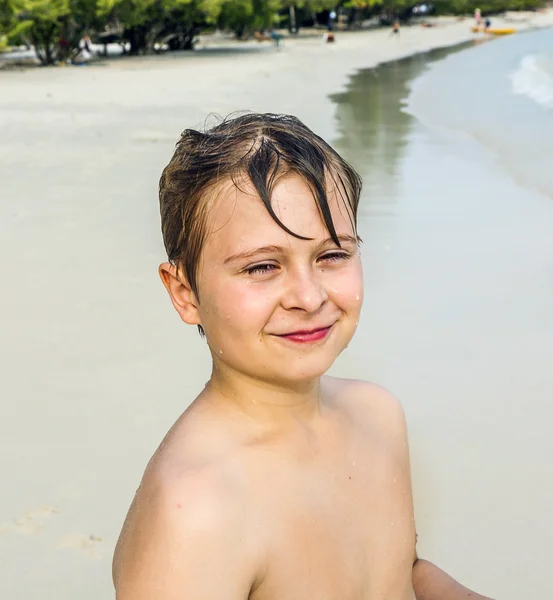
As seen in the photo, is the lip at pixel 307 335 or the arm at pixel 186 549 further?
the lip at pixel 307 335

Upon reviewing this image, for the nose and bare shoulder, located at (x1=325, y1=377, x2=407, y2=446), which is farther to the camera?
bare shoulder, located at (x1=325, y1=377, x2=407, y2=446)

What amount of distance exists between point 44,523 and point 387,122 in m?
10.2

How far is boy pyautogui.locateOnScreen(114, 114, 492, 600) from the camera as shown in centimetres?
145

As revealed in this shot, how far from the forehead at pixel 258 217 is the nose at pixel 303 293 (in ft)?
0.20

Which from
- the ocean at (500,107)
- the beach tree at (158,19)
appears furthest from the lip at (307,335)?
the beach tree at (158,19)

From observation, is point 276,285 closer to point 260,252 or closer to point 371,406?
point 260,252

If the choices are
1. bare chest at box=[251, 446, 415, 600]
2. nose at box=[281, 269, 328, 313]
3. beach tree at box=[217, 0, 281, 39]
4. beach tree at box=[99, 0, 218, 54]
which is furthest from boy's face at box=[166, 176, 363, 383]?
beach tree at box=[217, 0, 281, 39]

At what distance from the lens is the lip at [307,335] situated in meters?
1.57

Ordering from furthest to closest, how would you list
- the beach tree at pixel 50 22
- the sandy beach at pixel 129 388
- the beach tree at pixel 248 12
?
the beach tree at pixel 248 12 < the beach tree at pixel 50 22 < the sandy beach at pixel 129 388

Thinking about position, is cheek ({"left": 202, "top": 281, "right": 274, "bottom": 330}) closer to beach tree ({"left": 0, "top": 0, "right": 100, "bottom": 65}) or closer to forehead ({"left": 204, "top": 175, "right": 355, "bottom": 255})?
forehead ({"left": 204, "top": 175, "right": 355, "bottom": 255})

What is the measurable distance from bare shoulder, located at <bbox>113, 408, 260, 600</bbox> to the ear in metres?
0.30

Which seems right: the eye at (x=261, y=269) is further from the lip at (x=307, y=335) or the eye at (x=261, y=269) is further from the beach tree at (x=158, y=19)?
the beach tree at (x=158, y=19)

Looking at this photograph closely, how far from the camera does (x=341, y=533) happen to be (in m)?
1.62

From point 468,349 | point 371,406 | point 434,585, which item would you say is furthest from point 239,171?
point 468,349
